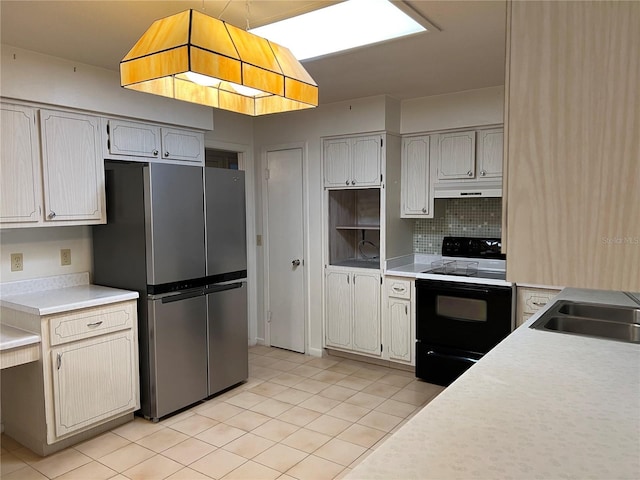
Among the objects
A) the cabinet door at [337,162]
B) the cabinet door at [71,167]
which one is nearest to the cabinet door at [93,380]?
the cabinet door at [71,167]

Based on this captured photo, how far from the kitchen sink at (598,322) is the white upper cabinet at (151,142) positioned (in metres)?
2.86

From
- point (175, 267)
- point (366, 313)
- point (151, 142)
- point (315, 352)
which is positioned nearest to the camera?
point (175, 267)

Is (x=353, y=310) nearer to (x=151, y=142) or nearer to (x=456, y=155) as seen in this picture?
(x=456, y=155)

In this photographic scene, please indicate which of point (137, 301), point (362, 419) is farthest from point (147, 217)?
point (362, 419)

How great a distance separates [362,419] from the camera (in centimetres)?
316

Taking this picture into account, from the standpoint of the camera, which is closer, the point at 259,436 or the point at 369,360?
the point at 259,436

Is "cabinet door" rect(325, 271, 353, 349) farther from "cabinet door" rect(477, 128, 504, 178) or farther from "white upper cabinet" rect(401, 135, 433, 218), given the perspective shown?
"cabinet door" rect(477, 128, 504, 178)

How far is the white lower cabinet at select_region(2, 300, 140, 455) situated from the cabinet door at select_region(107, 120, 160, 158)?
111 cm

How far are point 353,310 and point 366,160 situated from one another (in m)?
1.37

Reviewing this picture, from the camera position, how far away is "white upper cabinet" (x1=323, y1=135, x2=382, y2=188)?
4.02 metres

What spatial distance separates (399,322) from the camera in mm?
3979

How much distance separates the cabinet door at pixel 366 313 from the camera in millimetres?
4117

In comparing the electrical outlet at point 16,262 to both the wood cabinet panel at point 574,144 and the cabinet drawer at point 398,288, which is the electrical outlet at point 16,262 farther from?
the wood cabinet panel at point 574,144

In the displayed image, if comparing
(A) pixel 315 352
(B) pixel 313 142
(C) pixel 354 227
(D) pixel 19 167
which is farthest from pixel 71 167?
(A) pixel 315 352
